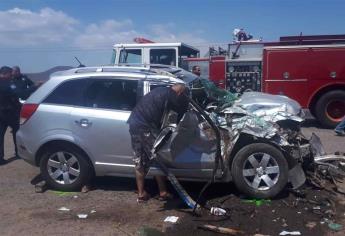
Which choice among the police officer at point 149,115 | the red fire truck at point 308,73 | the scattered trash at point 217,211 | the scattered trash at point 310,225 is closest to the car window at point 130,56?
the red fire truck at point 308,73

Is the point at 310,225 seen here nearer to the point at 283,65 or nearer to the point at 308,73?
the point at 308,73

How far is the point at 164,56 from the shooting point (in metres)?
12.9

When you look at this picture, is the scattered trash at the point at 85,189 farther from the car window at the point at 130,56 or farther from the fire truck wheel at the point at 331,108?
the fire truck wheel at the point at 331,108

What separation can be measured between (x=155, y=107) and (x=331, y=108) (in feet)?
25.5

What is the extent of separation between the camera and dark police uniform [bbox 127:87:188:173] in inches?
231

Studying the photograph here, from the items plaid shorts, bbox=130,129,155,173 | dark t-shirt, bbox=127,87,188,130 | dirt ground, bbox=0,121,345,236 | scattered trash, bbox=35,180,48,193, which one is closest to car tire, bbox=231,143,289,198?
dirt ground, bbox=0,121,345,236

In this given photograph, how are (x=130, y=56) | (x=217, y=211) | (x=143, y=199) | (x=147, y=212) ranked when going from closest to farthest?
(x=217, y=211) < (x=147, y=212) < (x=143, y=199) < (x=130, y=56)

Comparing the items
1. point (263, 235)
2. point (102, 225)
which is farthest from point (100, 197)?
point (263, 235)

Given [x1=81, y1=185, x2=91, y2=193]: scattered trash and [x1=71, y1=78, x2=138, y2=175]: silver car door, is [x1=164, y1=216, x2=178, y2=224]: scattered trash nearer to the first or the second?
[x1=71, y1=78, x2=138, y2=175]: silver car door

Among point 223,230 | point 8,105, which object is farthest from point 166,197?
point 8,105

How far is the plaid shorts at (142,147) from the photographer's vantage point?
5.89 m

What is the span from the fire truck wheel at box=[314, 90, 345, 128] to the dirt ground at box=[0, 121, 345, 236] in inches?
247

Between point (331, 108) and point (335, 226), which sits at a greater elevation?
point (331, 108)

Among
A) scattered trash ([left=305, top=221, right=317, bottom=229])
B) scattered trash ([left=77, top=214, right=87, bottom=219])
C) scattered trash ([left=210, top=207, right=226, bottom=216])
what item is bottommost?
scattered trash ([left=77, top=214, right=87, bottom=219])
